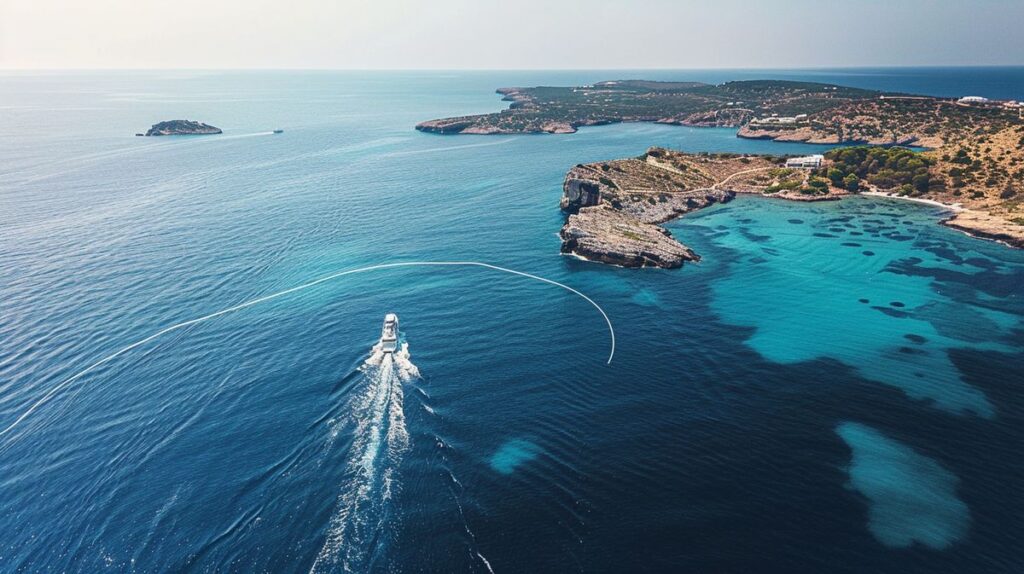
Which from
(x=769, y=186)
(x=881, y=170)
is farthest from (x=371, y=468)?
(x=881, y=170)

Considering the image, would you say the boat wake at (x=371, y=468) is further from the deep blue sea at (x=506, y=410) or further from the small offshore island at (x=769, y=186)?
the small offshore island at (x=769, y=186)

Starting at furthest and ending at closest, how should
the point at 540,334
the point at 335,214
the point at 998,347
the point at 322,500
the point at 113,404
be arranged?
the point at 335,214 < the point at 540,334 < the point at 998,347 < the point at 113,404 < the point at 322,500

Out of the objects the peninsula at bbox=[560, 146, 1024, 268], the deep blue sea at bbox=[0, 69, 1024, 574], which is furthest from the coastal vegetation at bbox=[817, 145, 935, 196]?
the deep blue sea at bbox=[0, 69, 1024, 574]

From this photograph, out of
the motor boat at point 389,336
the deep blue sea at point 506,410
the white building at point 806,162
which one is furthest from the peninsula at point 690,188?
the motor boat at point 389,336

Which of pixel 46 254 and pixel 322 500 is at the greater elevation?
pixel 46 254

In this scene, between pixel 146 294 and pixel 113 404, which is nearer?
pixel 113 404

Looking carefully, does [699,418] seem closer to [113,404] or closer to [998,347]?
[998,347]

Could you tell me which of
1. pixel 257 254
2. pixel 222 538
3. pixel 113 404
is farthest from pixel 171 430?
pixel 257 254

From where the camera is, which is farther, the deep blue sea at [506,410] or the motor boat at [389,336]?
the motor boat at [389,336]
